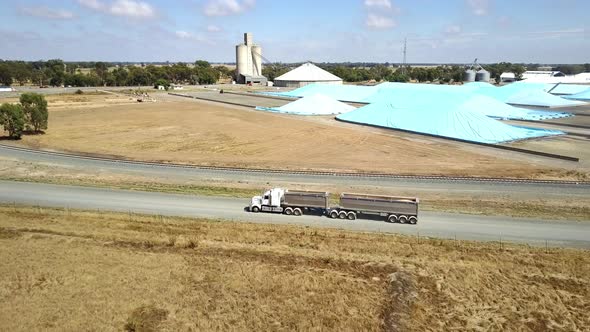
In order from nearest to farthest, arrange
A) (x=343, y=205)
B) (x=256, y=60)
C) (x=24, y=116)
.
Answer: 1. (x=343, y=205)
2. (x=24, y=116)
3. (x=256, y=60)

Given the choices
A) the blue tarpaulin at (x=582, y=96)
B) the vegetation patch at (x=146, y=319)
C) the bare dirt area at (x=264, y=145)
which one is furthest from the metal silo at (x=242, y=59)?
the vegetation patch at (x=146, y=319)

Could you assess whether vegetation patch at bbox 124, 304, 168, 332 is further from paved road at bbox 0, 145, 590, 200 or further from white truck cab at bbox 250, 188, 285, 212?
paved road at bbox 0, 145, 590, 200

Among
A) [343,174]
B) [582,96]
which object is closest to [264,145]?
[343,174]

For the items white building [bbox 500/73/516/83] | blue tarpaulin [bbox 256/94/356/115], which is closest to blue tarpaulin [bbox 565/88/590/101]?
blue tarpaulin [bbox 256/94/356/115]

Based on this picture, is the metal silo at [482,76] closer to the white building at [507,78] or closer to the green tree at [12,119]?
the white building at [507,78]

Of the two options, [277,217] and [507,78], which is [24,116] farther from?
[507,78]

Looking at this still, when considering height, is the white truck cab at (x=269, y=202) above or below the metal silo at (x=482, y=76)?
below
